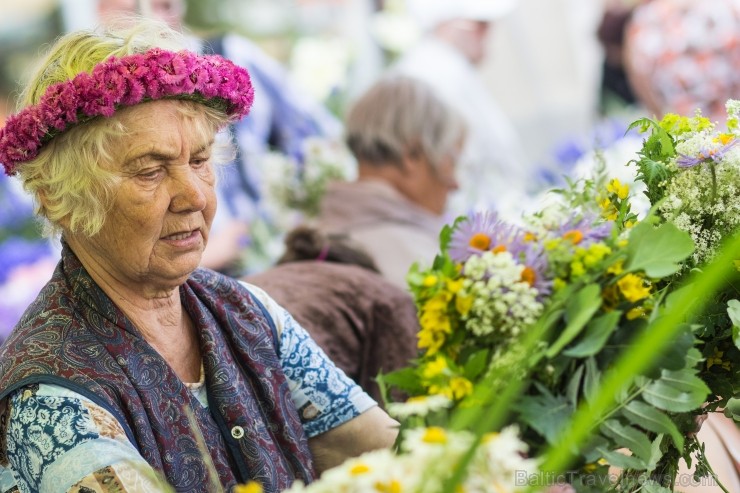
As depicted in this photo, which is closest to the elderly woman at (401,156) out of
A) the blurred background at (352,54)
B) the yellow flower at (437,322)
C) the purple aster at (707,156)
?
the blurred background at (352,54)

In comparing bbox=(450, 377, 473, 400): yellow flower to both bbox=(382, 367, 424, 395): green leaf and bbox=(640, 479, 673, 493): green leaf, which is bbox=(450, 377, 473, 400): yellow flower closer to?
bbox=(382, 367, 424, 395): green leaf

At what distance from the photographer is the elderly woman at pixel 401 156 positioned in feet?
14.3

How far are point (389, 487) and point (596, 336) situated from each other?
0.49 m

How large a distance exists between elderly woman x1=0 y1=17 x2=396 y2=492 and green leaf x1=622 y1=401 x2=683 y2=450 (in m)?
0.71

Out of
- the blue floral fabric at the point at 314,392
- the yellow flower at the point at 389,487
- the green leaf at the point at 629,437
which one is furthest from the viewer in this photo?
the blue floral fabric at the point at 314,392

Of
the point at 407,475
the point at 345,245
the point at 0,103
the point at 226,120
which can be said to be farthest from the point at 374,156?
the point at 407,475

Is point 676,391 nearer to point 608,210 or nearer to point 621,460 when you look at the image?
point 621,460

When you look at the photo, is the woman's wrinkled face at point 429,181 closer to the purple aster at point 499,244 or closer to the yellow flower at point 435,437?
the purple aster at point 499,244

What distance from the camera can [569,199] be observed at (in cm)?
188

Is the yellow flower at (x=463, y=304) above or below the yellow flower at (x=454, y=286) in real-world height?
below

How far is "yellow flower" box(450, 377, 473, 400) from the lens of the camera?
64.1 inches

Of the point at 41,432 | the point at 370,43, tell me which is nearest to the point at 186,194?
the point at 41,432

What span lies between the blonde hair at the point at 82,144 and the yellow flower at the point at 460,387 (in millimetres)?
727

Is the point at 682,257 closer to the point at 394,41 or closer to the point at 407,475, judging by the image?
the point at 407,475
